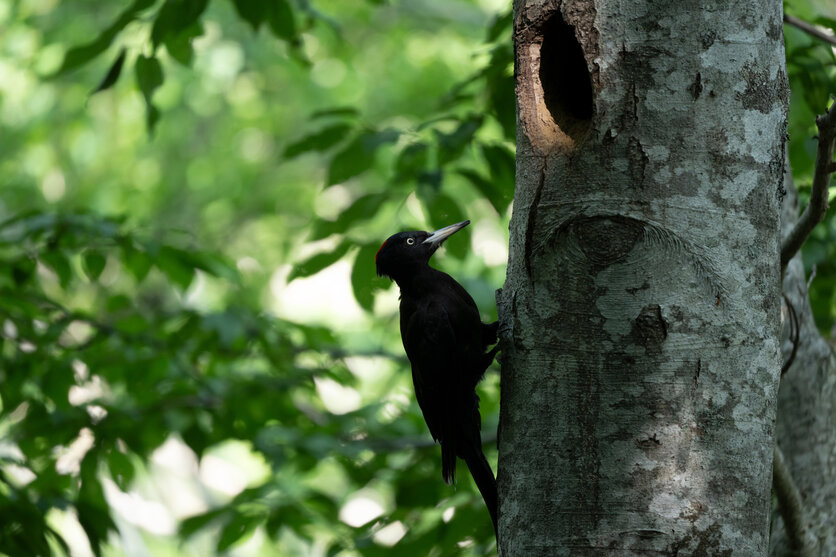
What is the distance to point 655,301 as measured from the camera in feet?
4.77

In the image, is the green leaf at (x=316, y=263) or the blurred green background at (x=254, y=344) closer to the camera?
the blurred green background at (x=254, y=344)

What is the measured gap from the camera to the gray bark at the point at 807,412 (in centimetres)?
249

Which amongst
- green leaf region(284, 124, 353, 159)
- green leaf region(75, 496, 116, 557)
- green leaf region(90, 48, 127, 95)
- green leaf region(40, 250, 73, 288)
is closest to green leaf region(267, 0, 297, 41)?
green leaf region(284, 124, 353, 159)

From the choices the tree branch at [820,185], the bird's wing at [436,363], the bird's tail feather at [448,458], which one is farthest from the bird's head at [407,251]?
the tree branch at [820,185]

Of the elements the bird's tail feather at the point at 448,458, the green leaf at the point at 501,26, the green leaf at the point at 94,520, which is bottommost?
the green leaf at the point at 94,520

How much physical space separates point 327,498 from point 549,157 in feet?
7.44

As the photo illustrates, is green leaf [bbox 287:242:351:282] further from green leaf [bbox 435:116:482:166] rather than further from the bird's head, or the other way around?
green leaf [bbox 435:116:482:166]

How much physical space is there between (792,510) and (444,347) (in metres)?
1.14

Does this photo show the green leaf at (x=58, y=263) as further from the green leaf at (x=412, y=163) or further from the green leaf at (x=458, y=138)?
the green leaf at (x=458, y=138)

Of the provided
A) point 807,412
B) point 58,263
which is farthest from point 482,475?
point 58,263

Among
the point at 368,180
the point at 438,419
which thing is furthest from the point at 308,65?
the point at 368,180

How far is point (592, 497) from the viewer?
141 centimetres

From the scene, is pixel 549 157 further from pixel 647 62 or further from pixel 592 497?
pixel 592 497

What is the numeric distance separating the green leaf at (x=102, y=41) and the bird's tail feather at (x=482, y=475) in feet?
5.85
